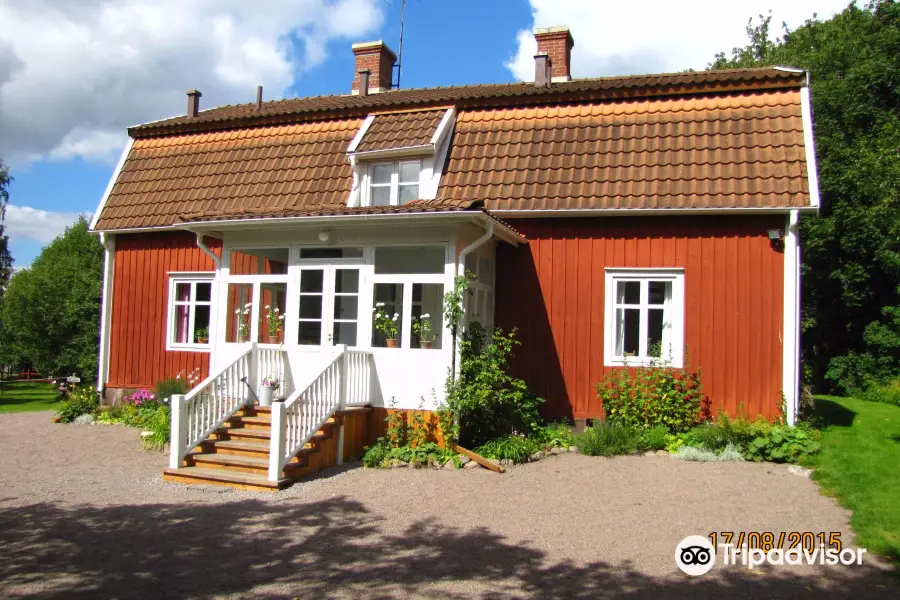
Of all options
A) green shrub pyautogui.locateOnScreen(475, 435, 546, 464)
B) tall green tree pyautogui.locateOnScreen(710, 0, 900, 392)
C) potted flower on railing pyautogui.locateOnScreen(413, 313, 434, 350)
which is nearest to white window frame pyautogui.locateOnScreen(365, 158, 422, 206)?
potted flower on railing pyautogui.locateOnScreen(413, 313, 434, 350)

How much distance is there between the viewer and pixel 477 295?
11109mm

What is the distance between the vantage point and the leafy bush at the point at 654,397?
10711 millimetres

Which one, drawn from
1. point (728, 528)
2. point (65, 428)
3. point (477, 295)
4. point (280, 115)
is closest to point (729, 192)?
point (477, 295)

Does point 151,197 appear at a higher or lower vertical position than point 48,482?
higher

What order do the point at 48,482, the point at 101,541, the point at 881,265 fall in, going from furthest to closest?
1. the point at 881,265
2. the point at 48,482
3. the point at 101,541

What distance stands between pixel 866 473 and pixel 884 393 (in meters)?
12.9

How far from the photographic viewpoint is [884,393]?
62.8ft

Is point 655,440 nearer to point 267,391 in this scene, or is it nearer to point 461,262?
point 461,262

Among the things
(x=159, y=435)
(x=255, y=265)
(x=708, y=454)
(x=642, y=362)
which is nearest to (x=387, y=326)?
(x=159, y=435)

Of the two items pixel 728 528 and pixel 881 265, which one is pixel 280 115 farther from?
pixel 881 265

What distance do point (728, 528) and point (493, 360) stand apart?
4.24 m

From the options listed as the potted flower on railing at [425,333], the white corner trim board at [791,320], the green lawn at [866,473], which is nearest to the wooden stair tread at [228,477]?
the potted flower on railing at [425,333]

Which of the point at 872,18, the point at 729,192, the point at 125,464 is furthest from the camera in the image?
the point at 872,18

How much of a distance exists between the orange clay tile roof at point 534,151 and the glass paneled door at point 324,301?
3.60 ft
